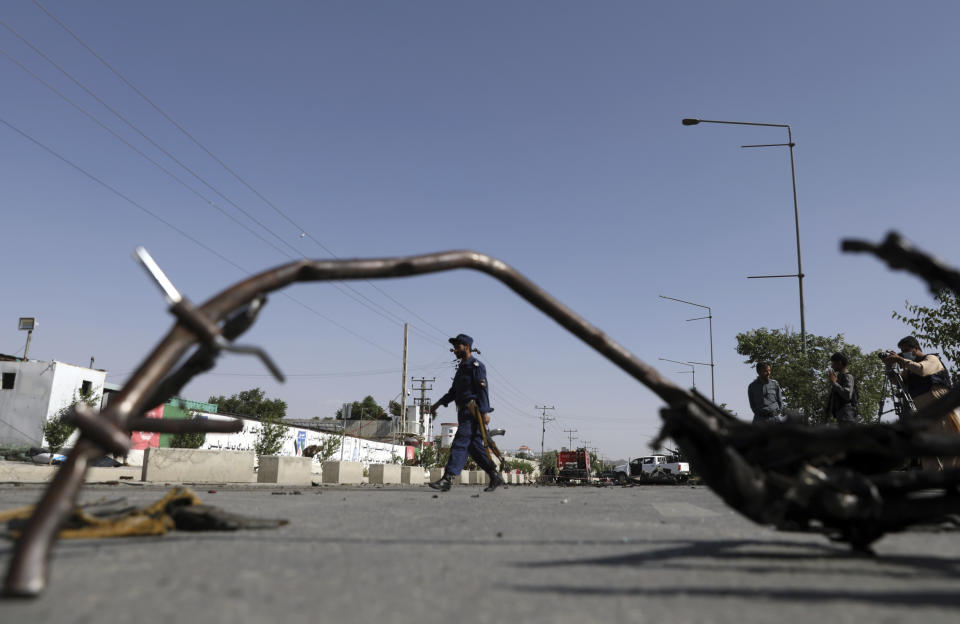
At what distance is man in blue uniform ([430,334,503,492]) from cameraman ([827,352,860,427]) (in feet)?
15.3

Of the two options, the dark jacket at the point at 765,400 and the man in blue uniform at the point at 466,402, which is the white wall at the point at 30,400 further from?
the dark jacket at the point at 765,400

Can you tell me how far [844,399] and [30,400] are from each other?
151ft

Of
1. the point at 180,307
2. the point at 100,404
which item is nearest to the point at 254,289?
the point at 180,307

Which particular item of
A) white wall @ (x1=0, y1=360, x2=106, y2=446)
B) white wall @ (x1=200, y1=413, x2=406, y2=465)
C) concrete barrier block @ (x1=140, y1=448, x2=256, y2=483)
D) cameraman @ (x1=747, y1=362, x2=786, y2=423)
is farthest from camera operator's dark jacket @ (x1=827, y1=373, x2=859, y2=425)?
white wall @ (x1=0, y1=360, x2=106, y2=446)

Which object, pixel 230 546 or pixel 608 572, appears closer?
pixel 608 572

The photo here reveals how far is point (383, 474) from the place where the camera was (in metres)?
17.5

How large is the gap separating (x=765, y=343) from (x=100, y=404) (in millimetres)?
48724

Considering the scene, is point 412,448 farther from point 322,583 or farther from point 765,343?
point 322,583

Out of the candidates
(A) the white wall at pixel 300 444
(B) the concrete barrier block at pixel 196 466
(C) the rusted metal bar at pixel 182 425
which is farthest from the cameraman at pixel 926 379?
(A) the white wall at pixel 300 444

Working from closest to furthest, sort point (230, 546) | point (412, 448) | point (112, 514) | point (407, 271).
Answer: point (407, 271) < point (230, 546) < point (112, 514) < point (412, 448)

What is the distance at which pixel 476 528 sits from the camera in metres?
3.62

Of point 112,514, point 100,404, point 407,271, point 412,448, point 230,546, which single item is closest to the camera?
point 407,271

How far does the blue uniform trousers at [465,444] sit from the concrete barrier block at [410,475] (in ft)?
36.2

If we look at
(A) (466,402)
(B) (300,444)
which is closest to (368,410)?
(B) (300,444)
